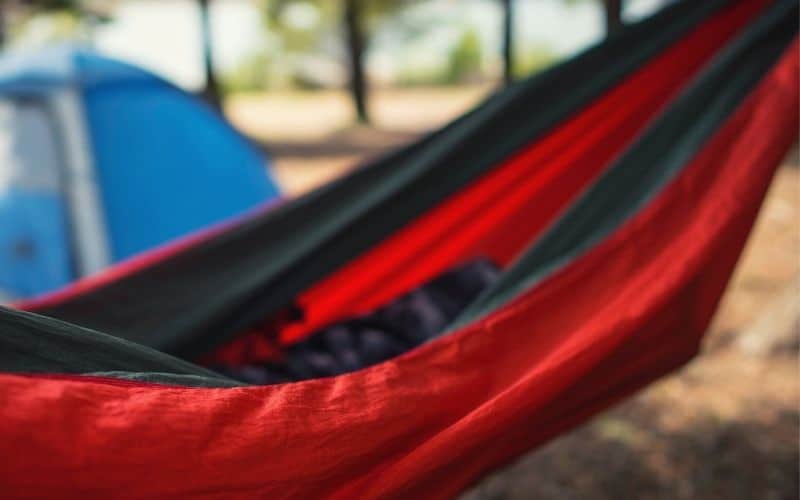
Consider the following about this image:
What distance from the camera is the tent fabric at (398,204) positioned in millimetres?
1412

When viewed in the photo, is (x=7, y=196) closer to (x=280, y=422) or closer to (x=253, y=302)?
(x=253, y=302)

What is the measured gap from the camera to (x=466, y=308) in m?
1.32

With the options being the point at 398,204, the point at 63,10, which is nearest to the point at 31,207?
the point at 398,204

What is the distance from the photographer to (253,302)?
1452 millimetres

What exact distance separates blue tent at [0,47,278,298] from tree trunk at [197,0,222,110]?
560 cm

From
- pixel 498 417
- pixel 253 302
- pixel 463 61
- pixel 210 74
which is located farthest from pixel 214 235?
pixel 463 61

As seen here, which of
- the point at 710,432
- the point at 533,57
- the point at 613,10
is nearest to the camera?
the point at 710,432

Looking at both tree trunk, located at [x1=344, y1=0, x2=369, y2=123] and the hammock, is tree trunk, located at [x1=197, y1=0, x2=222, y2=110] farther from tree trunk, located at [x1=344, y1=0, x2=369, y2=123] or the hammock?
the hammock

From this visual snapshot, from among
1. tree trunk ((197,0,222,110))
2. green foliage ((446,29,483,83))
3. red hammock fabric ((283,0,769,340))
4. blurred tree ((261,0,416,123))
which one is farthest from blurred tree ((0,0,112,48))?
red hammock fabric ((283,0,769,340))

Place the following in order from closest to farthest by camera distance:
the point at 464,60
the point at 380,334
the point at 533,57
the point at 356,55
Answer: the point at 380,334 < the point at 356,55 < the point at 533,57 < the point at 464,60

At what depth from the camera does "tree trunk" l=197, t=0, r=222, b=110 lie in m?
8.00

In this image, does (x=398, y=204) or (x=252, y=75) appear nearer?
(x=398, y=204)

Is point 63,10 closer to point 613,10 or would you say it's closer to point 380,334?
point 613,10

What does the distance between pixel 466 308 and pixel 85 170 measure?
141 cm
